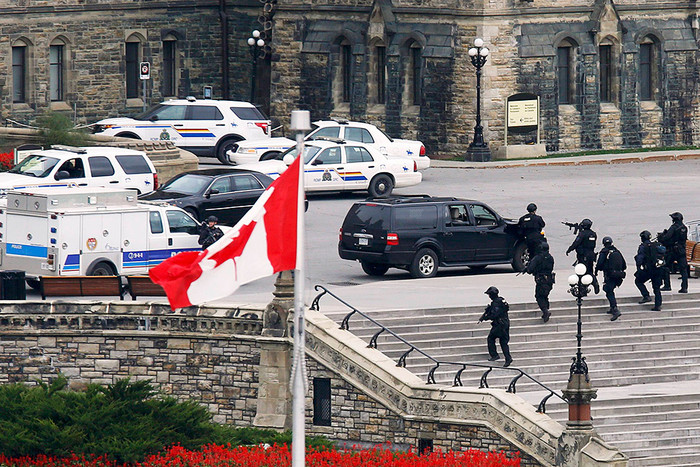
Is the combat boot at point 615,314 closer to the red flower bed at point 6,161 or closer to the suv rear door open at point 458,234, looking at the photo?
the suv rear door open at point 458,234

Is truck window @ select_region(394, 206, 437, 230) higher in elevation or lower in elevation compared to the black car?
lower

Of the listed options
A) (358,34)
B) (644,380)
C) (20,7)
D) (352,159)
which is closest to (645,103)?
(358,34)

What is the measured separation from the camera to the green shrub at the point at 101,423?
2544 cm

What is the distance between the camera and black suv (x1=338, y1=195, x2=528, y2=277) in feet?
107

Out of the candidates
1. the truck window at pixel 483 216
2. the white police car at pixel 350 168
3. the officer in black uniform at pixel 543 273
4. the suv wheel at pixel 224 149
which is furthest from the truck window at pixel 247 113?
the officer in black uniform at pixel 543 273

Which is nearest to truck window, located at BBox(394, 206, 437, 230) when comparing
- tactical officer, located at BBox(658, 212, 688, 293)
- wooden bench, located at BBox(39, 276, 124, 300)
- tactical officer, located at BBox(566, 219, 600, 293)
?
tactical officer, located at BBox(566, 219, 600, 293)

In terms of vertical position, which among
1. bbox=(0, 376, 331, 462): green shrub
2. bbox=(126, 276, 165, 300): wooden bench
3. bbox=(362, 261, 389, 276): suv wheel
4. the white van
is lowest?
bbox=(0, 376, 331, 462): green shrub

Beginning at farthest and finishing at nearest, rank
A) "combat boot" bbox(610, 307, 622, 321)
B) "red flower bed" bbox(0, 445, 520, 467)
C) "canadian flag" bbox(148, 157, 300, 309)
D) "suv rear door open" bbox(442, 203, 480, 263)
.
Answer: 1. "suv rear door open" bbox(442, 203, 480, 263)
2. "combat boot" bbox(610, 307, 622, 321)
3. "red flower bed" bbox(0, 445, 520, 467)
4. "canadian flag" bbox(148, 157, 300, 309)

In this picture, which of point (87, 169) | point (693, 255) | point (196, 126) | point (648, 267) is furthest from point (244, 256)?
point (196, 126)

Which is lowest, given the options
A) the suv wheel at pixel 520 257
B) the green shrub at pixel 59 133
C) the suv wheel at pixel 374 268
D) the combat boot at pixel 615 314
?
the combat boot at pixel 615 314

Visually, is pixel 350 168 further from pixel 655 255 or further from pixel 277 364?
pixel 277 364

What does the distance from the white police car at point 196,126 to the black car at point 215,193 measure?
9.98 m

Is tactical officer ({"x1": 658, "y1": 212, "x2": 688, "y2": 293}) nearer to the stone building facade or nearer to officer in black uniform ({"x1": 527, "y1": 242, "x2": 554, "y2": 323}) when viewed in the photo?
officer in black uniform ({"x1": 527, "y1": 242, "x2": 554, "y2": 323})

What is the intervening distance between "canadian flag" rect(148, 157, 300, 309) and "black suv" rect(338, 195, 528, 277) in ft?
45.8
